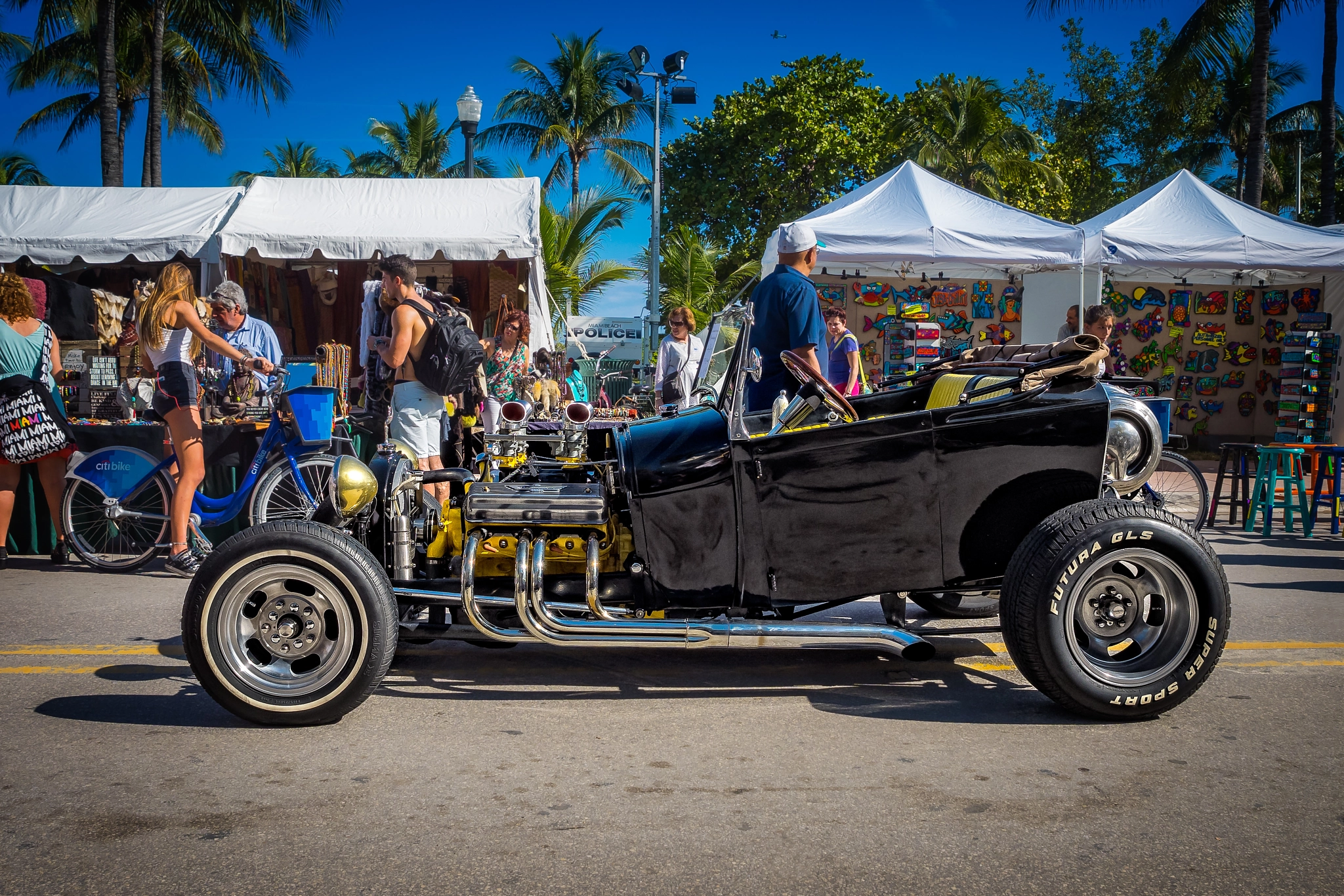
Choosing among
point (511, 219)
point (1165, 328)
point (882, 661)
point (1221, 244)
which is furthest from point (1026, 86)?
point (882, 661)

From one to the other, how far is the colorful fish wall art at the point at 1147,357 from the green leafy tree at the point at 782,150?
50.4 ft

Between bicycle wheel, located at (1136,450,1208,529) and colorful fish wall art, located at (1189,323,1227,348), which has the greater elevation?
colorful fish wall art, located at (1189,323,1227,348)

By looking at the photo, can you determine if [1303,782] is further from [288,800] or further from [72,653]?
[72,653]

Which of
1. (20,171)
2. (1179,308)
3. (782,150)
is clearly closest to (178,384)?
(1179,308)

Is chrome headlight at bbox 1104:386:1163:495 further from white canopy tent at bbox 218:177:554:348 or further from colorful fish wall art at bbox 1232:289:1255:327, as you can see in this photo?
colorful fish wall art at bbox 1232:289:1255:327

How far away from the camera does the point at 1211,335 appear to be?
16.3m

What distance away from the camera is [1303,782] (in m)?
2.93

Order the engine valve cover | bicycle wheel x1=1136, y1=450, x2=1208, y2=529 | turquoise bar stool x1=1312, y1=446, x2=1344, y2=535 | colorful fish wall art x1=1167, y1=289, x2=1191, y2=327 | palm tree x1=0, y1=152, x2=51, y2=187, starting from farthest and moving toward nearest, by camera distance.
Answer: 1. palm tree x1=0, y1=152, x2=51, y2=187
2. colorful fish wall art x1=1167, y1=289, x2=1191, y2=327
3. turquoise bar stool x1=1312, y1=446, x2=1344, y2=535
4. bicycle wheel x1=1136, y1=450, x2=1208, y2=529
5. the engine valve cover

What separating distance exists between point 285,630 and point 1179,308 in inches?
654

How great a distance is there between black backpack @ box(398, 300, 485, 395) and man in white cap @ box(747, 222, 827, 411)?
5.85 ft

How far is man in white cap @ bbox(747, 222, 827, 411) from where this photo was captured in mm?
4592

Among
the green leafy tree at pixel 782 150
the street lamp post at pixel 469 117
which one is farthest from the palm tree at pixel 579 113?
the street lamp post at pixel 469 117

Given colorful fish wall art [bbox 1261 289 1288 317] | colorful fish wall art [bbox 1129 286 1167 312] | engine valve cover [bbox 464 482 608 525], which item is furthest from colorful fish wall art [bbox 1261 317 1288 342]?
engine valve cover [bbox 464 482 608 525]

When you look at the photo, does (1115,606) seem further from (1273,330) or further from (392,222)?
(1273,330)
